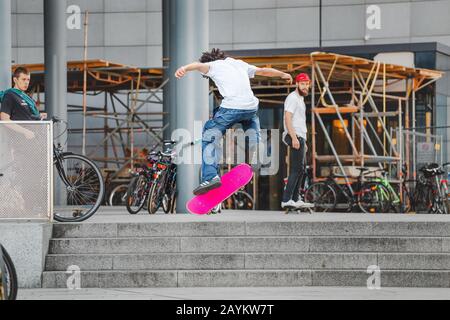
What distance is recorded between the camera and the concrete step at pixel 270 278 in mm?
10500

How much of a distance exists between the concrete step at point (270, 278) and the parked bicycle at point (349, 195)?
10383 millimetres

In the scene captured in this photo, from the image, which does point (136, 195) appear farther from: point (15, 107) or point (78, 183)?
point (15, 107)

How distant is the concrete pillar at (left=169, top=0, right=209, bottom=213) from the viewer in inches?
589

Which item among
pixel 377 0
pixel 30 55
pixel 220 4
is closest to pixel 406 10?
pixel 377 0

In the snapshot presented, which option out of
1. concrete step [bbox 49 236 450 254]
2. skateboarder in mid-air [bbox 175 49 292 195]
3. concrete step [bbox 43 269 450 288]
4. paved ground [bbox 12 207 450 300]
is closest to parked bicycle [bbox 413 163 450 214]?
skateboarder in mid-air [bbox 175 49 292 195]

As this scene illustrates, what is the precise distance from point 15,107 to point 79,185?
121 centimetres

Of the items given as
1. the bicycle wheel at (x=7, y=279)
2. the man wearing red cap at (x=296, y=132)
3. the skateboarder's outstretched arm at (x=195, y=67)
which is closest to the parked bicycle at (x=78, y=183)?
the skateboarder's outstretched arm at (x=195, y=67)

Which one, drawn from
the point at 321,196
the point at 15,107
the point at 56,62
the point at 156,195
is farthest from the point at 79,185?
the point at 56,62

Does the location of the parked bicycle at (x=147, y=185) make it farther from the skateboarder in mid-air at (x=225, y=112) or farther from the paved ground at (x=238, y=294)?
the paved ground at (x=238, y=294)

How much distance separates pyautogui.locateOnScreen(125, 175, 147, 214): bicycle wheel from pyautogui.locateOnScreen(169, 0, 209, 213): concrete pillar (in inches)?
44.0

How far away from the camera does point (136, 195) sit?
16203 millimetres

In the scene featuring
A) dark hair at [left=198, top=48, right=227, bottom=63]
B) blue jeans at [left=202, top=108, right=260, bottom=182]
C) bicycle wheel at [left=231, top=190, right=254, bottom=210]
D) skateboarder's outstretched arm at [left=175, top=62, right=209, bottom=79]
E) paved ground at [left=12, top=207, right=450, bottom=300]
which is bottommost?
bicycle wheel at [left=231, top=190, right=254, bottom=210]

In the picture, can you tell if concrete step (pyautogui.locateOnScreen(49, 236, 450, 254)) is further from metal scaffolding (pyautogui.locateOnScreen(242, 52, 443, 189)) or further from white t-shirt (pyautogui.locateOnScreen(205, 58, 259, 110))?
metal scaffolding (pyautogui.locateOnScreen(242, 52, 443, 189))
